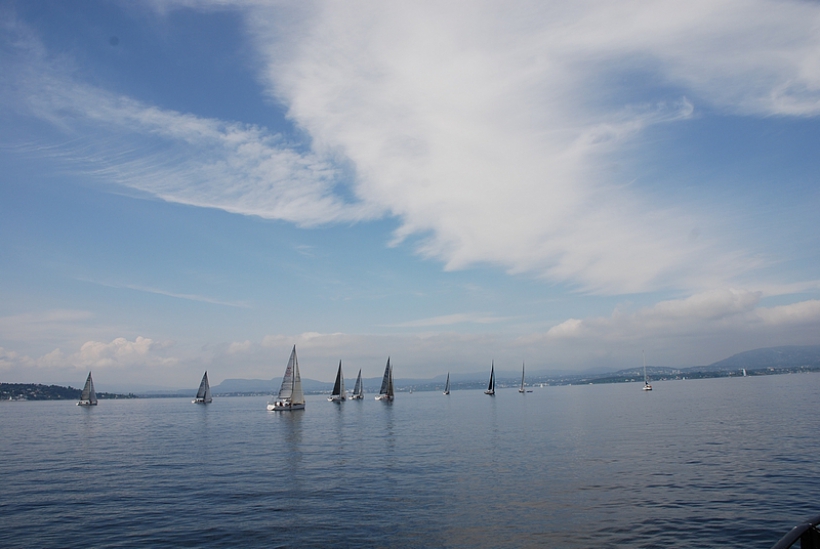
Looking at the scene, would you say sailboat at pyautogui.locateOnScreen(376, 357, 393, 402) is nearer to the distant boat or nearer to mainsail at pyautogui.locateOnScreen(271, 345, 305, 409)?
mainsail at pyautogui.locateOnScreen(271, 345, 305, 409)

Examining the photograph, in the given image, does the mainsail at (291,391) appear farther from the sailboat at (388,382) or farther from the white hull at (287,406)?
the sailboat at (388,382)

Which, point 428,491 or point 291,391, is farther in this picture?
point 291,391

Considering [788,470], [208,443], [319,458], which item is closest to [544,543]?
[788,470]

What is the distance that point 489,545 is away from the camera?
24656mm

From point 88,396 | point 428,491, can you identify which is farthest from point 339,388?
point 428,491

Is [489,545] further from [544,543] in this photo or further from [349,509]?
[349,509]

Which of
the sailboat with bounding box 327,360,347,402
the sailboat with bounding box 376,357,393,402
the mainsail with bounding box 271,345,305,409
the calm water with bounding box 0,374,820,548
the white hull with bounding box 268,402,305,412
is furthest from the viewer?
the sailboat with bounding box 376,357,393,402

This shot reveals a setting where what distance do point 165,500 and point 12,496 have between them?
11448mm

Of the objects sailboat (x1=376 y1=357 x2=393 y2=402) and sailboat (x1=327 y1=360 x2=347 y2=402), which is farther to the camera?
sailboat (x1=376 y1=357 x2=393 y2=402)

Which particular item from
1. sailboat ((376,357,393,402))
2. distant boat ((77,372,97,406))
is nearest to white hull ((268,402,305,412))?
sailboat ((376,357,393,402))

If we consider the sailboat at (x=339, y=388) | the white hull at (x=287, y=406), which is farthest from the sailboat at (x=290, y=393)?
the sailboat at (x=339, y=388)

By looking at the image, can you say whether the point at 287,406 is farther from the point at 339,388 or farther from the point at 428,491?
the point at 428,491

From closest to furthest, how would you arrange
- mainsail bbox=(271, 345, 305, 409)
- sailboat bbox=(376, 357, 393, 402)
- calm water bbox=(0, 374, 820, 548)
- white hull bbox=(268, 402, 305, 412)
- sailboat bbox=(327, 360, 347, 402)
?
1. calm water bbox=(0, 374, 820, 548)
2. mainsail bbox=(271, 345, 305, 409)
3. white hull bbox=(268, 402, 305, 412)
4. sailboat bbox=(327, 360, 347, 402)
5. sailboat bbox=(376, 357, 393, 402)

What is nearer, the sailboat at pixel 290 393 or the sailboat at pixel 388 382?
the sailboat at pixel 290 393
